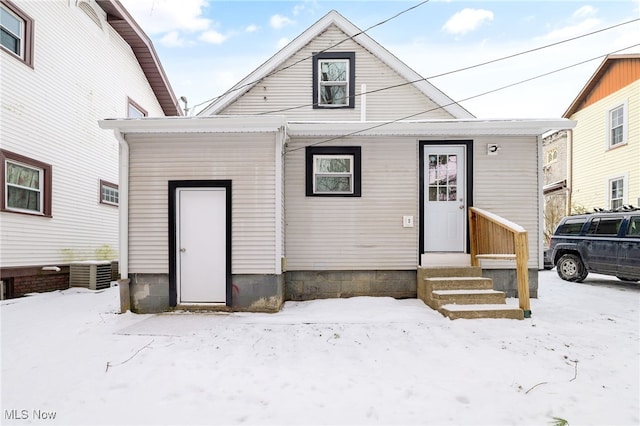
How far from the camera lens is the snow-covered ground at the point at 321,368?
8.54 ft

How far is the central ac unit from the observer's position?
25.1 ft

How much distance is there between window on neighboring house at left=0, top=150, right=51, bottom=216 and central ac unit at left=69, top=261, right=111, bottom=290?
55.4 inches

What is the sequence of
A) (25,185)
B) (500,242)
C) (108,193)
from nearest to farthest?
(500,242) → (25,185) → (108,193)

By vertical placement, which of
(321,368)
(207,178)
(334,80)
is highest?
(334,80)

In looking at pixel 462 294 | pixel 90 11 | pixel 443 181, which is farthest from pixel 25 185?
pixel 462 294

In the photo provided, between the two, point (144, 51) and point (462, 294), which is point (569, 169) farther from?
point (144, 51)

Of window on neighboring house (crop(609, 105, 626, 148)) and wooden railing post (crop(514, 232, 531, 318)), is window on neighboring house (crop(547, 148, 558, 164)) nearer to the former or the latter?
window on neighboring house (crop(609, 105, 626, 148))

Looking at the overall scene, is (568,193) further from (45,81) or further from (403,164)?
(45,81)

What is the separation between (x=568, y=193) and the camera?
1439cm

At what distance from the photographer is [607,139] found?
1205 cm

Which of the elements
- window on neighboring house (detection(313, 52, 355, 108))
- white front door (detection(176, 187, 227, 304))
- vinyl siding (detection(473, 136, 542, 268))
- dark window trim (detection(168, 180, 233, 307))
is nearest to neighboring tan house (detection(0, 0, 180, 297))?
dark window trim (detection(168, 180, 233, 307))

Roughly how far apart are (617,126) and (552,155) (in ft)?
18.6

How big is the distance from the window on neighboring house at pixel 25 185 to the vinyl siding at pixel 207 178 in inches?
123

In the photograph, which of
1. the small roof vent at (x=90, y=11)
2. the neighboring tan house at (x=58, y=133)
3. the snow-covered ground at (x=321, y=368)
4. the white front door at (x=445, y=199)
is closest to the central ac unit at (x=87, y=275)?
the neighboring tan house at (x=58, y=133)
